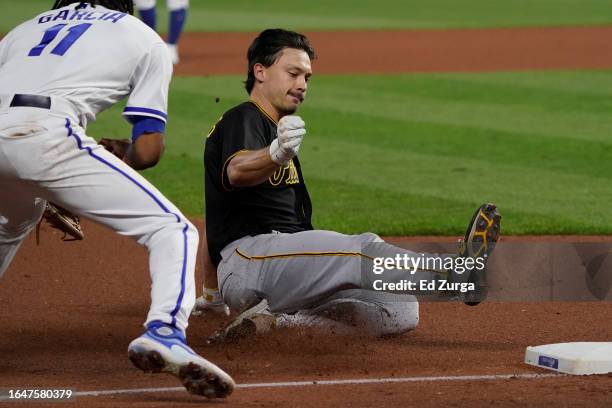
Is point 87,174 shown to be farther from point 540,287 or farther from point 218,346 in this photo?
point 540,287

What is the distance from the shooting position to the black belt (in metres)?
4.54

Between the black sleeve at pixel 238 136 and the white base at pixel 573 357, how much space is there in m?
1.44

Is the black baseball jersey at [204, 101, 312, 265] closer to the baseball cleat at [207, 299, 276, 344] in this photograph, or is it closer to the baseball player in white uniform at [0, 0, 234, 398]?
the baseball cleat at [207, 299, 276, 344]

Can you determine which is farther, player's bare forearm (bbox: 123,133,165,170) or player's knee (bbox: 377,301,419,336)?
player's knee (bbox: 377,301,419,336)

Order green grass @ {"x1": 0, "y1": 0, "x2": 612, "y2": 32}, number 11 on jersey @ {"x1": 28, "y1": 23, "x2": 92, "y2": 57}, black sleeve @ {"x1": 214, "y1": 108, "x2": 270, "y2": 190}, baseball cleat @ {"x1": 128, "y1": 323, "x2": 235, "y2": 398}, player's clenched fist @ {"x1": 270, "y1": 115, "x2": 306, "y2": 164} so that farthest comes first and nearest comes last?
1. green grass @ {"x1": 0, "y1": 0, "x2": 612, "y2": 32}
2. black sleeve @ {"x1": 214, "y1": 108, "x2": 270, "y2": 190}
3. player's clenched fist @ {"x1": 270, "y1": 115, "x2": 306, "y2": 164}
4. number 11 on jersey @ {"x1": 28, "y1": 23, "x2": 92, "y2": 57}
5. baseball cleat @ {"x1": 128, "y1": 323, "x2": 235, "y2": 398}

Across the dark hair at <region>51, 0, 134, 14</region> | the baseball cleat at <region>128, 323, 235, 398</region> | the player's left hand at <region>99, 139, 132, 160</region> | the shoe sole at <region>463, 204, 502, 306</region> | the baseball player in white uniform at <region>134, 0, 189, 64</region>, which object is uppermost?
the baseball player in white uniform at <region>134, 0, 189, 64</region>

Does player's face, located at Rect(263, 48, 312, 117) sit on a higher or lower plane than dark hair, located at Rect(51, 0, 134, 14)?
lower

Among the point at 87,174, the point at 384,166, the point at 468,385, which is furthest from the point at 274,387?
Result: the point at 384,166

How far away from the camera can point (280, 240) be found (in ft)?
17.5

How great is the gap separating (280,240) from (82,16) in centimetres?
127

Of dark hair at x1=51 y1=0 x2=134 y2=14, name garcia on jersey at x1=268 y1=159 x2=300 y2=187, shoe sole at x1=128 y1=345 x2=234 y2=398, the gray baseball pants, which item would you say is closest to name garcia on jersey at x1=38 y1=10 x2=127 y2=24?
dark hair at x1=51 y1=0 x2=134 y2=14

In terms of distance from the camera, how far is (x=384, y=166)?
10.4 meters

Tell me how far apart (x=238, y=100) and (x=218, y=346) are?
8.18 meters

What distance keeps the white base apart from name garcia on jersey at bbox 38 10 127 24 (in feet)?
6.85
